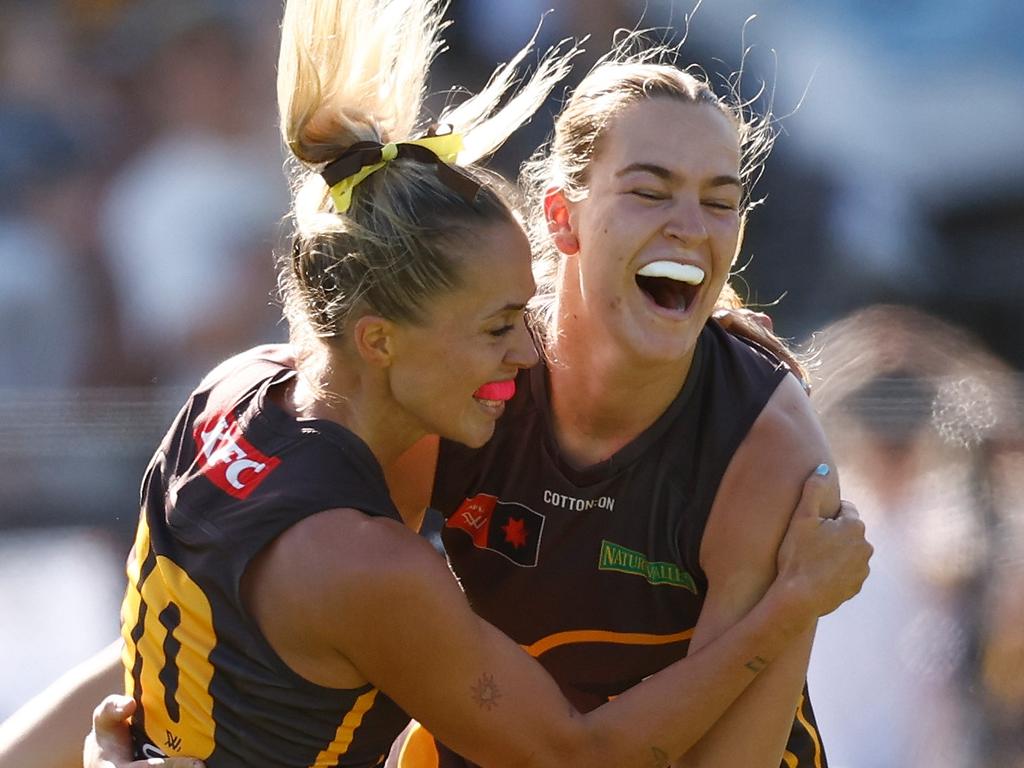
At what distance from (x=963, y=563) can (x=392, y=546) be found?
196 centimetres

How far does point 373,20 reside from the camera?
7.17 feet

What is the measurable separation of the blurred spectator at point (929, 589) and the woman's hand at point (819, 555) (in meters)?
1.34

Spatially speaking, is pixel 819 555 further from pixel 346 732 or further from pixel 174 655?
pixel 174 655

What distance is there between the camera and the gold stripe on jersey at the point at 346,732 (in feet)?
6.57

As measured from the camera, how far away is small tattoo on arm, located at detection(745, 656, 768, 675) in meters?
2.07

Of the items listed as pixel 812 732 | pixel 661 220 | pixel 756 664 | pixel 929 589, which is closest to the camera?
pixel 756 664

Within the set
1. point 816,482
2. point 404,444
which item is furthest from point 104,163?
point 816,482

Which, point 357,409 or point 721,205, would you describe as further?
point 721,205

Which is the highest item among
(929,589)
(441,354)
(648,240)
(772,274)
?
(648,240)

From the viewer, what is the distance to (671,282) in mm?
2314

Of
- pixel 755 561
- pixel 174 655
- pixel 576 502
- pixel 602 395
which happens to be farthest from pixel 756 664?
pixel 174 655

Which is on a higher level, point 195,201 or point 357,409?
point 357,409

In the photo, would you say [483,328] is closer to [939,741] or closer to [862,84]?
[939,741]

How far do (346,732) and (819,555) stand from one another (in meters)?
0.72
